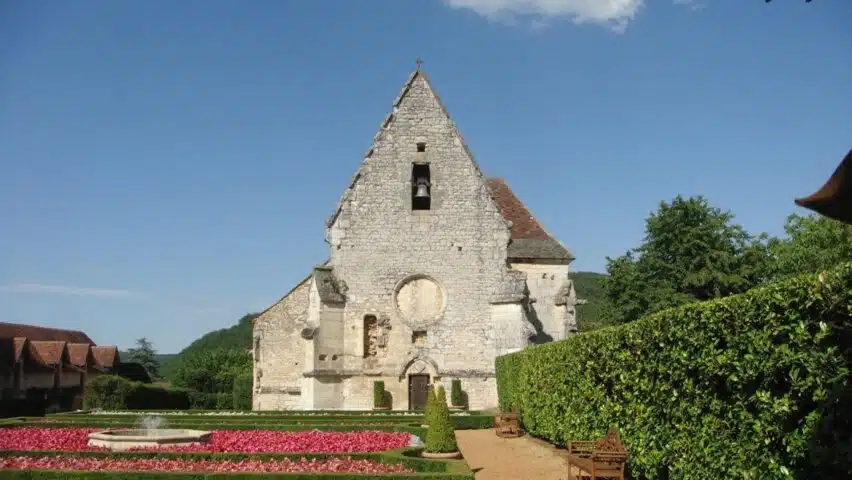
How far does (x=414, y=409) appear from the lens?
26922 mm

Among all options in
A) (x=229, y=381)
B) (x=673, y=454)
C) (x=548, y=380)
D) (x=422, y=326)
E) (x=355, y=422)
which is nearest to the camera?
(x=673, y=454)

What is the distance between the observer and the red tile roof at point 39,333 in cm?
5369

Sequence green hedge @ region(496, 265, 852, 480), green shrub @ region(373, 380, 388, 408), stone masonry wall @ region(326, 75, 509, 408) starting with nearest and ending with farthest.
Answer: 1. green hedge @ region(496, 265, 852, 480)
2. green shrub @ region(373, 380, 388, 408)
3. stone masonry wall @ region(326, 75, 509, 408)

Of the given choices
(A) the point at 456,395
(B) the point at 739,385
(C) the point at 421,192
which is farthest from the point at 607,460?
(C) the point at 421,192

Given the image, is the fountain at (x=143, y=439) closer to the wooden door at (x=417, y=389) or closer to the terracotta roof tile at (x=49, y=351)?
the wooden door at (x=417, y=389)

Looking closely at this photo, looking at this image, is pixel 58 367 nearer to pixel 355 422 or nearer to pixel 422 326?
pixel 422 326

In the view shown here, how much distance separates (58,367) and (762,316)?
51529 millimetres

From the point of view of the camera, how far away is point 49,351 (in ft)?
169

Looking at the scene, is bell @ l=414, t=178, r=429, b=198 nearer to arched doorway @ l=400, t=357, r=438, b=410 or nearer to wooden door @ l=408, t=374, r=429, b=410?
arched doorway @ l=400, t=357, r=438, b=410

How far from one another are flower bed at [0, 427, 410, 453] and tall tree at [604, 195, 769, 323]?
983 inches

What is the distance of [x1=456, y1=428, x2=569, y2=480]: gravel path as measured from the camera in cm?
1362

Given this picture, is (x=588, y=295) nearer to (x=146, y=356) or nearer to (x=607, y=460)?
(x=146, y=356)

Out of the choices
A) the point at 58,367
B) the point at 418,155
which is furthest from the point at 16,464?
the point at 58,367

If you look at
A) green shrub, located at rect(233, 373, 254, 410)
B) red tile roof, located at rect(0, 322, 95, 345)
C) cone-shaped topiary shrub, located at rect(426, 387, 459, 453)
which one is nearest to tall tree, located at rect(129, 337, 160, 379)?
red tile roof, located at rect(0, 322, 95, 345)
